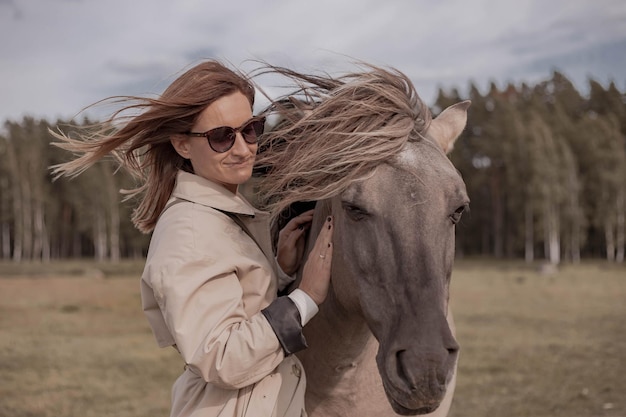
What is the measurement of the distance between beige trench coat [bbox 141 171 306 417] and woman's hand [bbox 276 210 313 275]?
0.26 metres

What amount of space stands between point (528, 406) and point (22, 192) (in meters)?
46.3

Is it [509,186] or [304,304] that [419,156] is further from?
[509,186]

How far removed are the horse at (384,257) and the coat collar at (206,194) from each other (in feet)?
0.67

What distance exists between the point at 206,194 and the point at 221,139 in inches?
7.6

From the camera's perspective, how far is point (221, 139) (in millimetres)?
2172

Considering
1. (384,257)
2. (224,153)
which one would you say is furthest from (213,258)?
(384,257)

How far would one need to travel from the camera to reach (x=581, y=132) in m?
41.0

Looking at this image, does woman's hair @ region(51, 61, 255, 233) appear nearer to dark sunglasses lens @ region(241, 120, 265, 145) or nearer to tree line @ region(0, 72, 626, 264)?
dark sunglasses lens @ region(241, 120, 265, 145)

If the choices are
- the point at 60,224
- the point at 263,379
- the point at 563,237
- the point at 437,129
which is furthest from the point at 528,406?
the point at 60,224

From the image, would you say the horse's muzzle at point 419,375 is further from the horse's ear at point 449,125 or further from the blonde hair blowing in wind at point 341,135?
the horse's ear at point 449,125

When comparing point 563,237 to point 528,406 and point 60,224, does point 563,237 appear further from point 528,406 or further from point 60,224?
point 60,224

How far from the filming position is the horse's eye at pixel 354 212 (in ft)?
6.63

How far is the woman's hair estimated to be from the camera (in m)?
2.15

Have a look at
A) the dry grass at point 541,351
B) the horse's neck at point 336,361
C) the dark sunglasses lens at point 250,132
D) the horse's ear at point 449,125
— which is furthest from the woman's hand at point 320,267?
the dry grass at point 541,351
